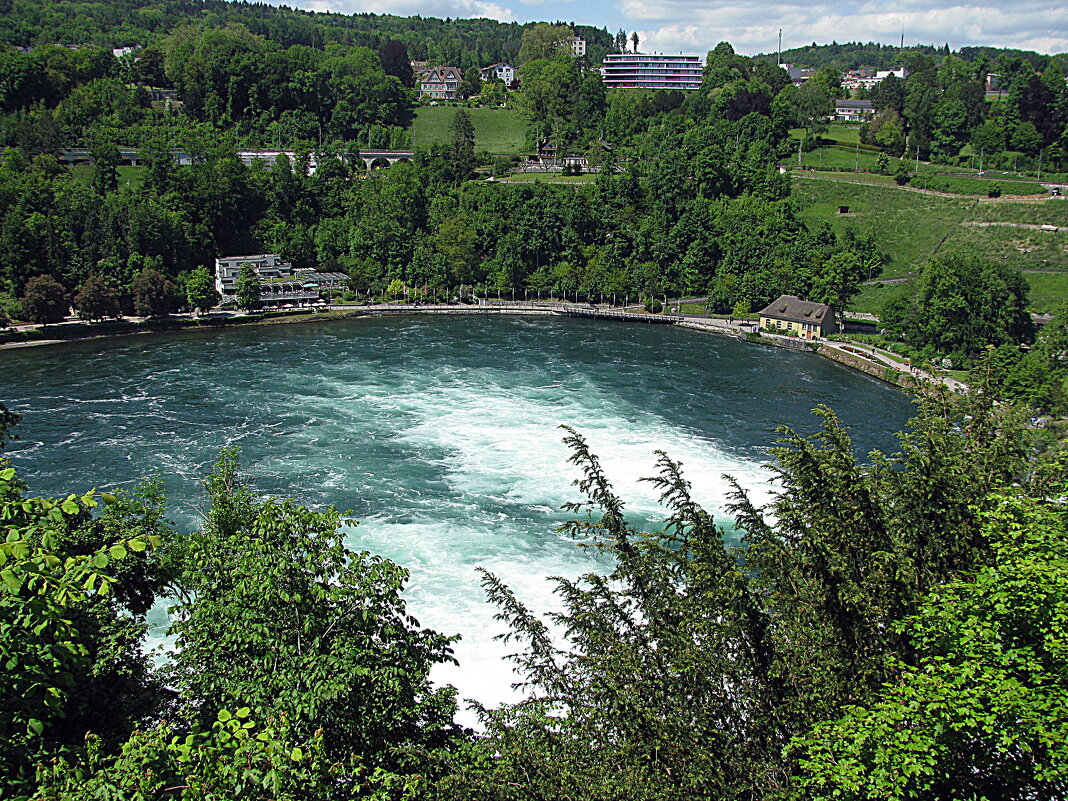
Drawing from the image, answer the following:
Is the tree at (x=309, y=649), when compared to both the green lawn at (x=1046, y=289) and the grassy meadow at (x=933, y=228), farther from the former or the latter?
the grassy meadow at (x=933, y=228)

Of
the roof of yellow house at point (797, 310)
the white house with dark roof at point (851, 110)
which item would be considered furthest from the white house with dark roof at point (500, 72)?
the roof of yellow house at point (797, 310)

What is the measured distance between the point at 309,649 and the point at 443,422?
92.2 ft

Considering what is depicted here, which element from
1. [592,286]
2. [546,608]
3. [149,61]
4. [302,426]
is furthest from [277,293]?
[149,61]

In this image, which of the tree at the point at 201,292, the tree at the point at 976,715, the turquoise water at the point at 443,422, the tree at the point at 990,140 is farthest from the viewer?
the tree at the point at 990,140

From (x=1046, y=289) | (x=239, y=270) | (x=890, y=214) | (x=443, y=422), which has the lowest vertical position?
(x=443, y=422)

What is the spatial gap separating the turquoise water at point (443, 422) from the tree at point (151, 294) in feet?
14.1

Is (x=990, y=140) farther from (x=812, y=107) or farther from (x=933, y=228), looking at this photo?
(x=812, y=107)

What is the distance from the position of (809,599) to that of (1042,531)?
3.19 meters

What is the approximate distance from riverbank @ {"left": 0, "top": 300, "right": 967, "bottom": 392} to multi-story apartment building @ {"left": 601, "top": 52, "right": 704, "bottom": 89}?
87370mm

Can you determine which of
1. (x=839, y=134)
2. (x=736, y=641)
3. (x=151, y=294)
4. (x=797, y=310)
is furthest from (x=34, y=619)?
(x=839, y=134)

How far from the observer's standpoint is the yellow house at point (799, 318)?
53.9 metres

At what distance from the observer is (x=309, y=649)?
33.3ft

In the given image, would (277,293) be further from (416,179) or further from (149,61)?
(149,61)

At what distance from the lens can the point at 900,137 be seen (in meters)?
84.6
